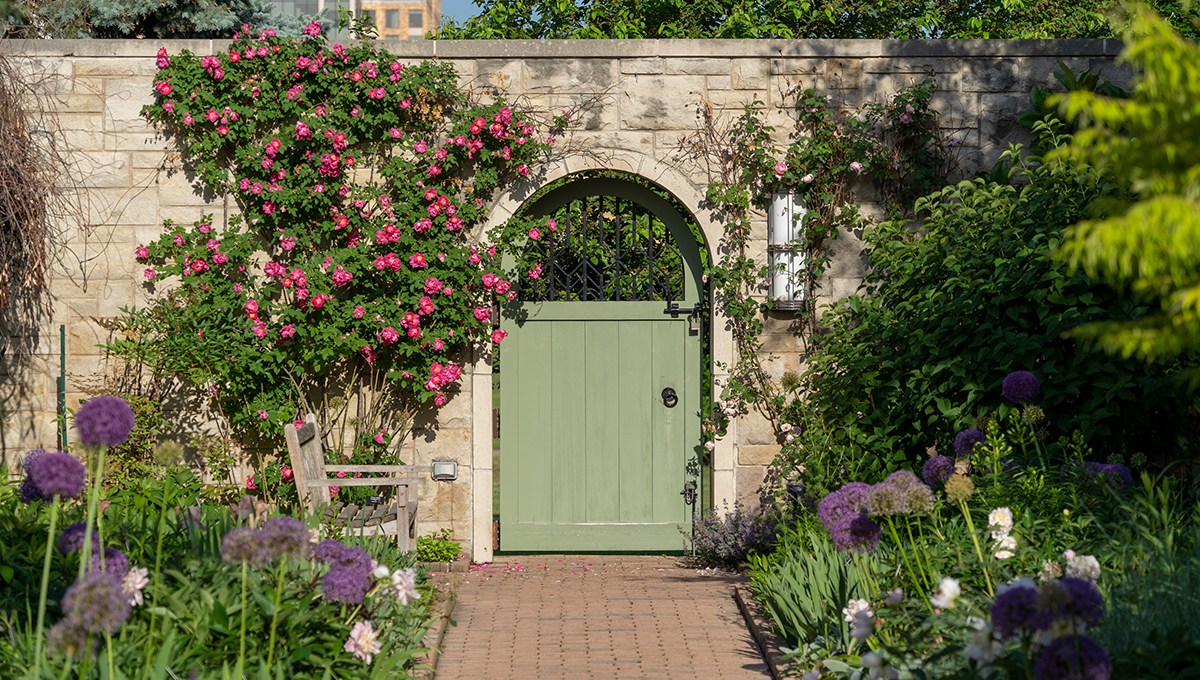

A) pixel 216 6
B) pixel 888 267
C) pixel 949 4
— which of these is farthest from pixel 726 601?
pixel 949 4

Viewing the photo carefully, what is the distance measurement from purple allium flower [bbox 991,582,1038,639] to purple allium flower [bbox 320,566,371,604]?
2.10 meters

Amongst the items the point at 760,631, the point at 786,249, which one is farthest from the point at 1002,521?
the point at 786,249

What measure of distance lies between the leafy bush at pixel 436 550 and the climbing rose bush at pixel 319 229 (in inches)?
27.5

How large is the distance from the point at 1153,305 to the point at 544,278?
12.9ft

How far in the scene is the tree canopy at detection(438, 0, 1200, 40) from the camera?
1568cm

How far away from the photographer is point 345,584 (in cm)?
426

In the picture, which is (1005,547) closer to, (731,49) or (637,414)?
(637,414)

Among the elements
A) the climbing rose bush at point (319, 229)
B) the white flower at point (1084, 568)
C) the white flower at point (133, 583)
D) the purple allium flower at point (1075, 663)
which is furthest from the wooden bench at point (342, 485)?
the purple allium flower at point (1075, 663)

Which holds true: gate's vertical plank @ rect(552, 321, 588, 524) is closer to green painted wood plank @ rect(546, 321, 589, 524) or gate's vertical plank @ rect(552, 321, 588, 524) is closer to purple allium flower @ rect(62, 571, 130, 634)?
green painted wood plank @ rect(546, 321, 589, 524)

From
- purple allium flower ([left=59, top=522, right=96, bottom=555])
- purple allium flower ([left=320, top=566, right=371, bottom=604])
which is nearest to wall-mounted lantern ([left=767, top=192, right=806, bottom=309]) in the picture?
purple allium flower ([left=320, top=566, right=371, bottom=604])

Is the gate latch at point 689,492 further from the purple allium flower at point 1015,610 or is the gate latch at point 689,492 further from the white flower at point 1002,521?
the purple allium flower at point 1015,610

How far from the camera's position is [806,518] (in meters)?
6.88

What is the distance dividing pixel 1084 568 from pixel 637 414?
511cm

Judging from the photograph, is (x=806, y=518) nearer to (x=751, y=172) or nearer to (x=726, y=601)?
(x=726, y=601)
